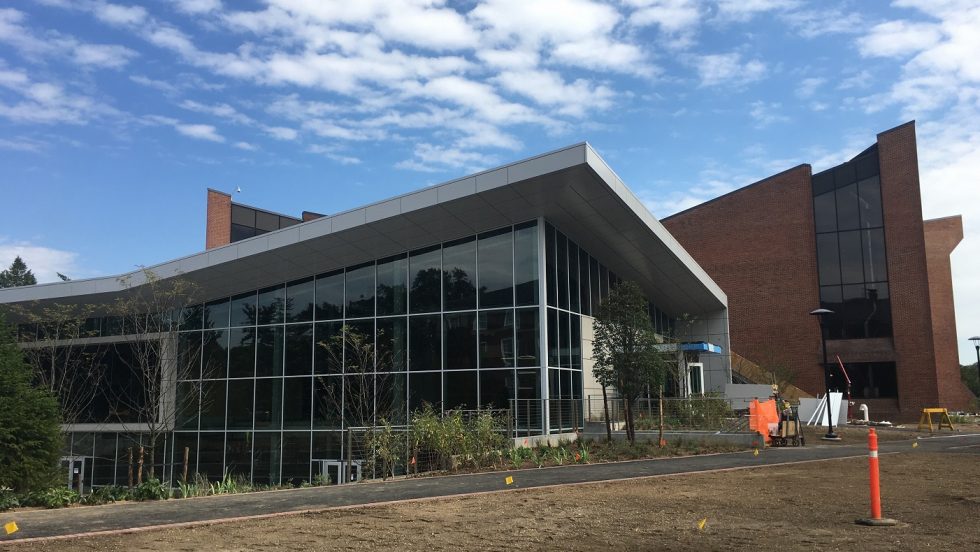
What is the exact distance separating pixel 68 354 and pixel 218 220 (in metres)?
20.2

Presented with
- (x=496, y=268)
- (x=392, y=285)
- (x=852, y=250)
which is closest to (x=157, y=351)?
(x=392, y=285)

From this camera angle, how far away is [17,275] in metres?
108

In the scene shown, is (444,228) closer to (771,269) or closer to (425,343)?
(425,343)

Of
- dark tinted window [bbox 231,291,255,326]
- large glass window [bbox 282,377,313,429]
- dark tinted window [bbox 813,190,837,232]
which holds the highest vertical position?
dark tinted window [bbox 813,190,837,232]

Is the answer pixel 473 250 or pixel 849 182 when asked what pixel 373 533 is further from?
pixel 849 182

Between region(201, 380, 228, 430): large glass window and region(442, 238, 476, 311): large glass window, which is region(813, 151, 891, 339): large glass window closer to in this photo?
region(442, 238, 476, 311): large glass window

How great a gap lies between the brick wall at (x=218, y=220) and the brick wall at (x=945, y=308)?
129 feet

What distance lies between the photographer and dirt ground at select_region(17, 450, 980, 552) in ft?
25.7

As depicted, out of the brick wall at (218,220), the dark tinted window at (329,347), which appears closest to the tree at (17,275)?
the brick wall at (218,220)

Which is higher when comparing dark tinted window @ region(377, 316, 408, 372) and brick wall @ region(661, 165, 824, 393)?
brick wall @ region(661, 165, 824, 393)

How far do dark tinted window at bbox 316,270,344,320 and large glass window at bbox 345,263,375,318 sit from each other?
0.33m

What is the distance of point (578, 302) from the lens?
25156 mm

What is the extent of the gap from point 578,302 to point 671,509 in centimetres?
1529

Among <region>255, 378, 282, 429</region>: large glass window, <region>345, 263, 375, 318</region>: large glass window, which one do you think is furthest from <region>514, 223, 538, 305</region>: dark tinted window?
<region>255, 378, 282, 429</region>: large glass window
